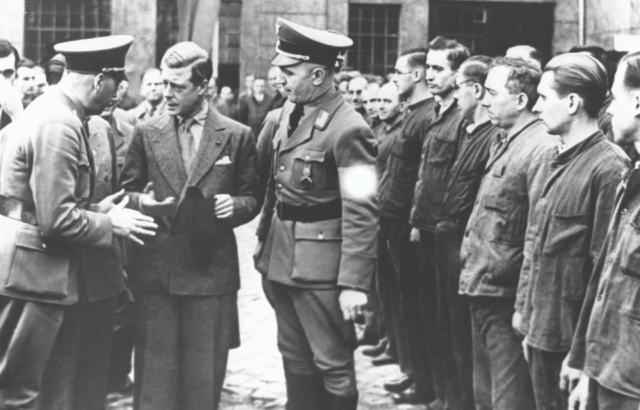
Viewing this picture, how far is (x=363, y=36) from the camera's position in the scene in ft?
69.2

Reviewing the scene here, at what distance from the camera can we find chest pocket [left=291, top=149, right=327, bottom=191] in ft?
16.6

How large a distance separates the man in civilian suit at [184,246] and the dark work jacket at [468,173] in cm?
129

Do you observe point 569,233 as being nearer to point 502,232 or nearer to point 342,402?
point 502,232

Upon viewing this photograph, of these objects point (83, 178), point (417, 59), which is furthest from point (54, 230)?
point (417, 59)

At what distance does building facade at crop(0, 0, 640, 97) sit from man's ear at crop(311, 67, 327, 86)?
1394 cm

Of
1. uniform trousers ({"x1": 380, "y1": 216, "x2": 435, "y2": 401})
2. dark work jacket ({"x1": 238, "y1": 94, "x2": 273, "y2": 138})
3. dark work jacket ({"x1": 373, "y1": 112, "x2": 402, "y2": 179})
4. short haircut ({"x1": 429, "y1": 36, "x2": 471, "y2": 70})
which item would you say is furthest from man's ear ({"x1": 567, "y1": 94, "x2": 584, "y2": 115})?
dark work jacket ({"x1": 238, "y1": 94, "x2": 273, "y2": 138})

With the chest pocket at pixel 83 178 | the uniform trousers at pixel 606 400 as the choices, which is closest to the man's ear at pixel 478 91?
the chest pocket at pixel 83 178

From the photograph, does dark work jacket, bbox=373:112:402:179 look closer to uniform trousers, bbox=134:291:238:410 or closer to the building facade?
uniform trousers, bbox=134:291:238:410

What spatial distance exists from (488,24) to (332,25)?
3.52m

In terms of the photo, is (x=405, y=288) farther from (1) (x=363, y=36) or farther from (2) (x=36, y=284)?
(1) (x=363, y=36)

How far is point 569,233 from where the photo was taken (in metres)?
4.08

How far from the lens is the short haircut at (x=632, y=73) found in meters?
3.54

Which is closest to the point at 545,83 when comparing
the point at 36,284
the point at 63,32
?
the point at 36,284

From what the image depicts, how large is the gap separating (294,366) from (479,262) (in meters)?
1.19
